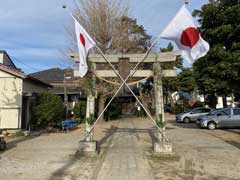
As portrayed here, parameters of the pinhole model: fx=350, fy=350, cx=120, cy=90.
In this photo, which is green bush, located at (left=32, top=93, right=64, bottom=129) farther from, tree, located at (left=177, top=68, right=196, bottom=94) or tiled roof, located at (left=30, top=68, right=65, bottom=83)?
tree, located at (left=177, top=68, right=196, bottom=94)

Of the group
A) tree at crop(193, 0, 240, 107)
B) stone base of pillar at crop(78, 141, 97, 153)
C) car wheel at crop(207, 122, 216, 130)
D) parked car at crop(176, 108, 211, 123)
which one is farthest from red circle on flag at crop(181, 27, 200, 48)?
parked car at crop(176, 108, 211, 123)

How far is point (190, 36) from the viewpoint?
12.7 m

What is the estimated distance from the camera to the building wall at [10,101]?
23750 millimetres

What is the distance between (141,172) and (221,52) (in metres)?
13.6

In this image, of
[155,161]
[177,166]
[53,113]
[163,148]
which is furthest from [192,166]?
[53,113]

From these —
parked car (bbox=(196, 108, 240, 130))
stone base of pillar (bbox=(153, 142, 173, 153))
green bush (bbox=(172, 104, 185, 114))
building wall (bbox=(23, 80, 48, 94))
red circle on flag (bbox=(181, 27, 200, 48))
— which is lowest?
stone base of pillar (bbox=(153, 142, 173, 153))

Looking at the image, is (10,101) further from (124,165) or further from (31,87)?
(124,165)

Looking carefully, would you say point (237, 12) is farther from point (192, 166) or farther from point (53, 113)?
point (53, 113)

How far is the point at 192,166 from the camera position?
1127 cm

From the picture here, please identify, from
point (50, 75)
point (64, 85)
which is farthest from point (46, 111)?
point (50, 75)

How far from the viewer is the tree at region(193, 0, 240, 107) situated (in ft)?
69.7

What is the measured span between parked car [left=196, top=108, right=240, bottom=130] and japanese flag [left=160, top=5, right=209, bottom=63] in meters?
15.8

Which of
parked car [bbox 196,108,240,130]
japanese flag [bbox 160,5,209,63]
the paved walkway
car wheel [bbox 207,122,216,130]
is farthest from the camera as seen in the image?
car wheel [bbox 207,122,216,130]

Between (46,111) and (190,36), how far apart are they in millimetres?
16179
